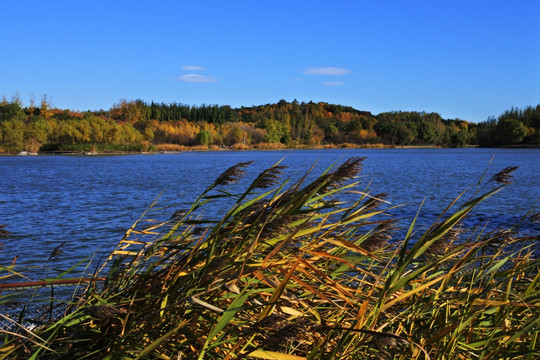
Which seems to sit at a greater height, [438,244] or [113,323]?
[438,244]

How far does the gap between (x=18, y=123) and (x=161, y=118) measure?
53.8 meters

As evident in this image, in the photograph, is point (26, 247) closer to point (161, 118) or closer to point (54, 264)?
point (54, 264)

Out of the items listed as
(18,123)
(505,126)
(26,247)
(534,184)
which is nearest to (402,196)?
(534,184)

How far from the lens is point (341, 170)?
2.08 metres

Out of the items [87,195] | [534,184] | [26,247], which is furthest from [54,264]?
[534,184]

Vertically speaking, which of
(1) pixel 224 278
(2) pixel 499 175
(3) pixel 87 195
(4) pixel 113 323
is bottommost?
(3) pixel 87 195

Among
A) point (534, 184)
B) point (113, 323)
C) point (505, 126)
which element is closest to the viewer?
point (113, 323)

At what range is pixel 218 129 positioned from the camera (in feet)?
410

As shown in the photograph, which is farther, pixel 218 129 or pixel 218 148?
pixel 218 129

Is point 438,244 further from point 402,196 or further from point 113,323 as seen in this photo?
point 402,196

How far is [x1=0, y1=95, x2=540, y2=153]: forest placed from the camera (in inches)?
3083

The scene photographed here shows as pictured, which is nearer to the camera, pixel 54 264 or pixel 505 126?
pixel 54 264

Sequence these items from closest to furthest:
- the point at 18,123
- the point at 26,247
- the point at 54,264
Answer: the point at 54,264, the point at 26,247, the point at 18,123

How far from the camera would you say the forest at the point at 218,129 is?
78.3 meters
